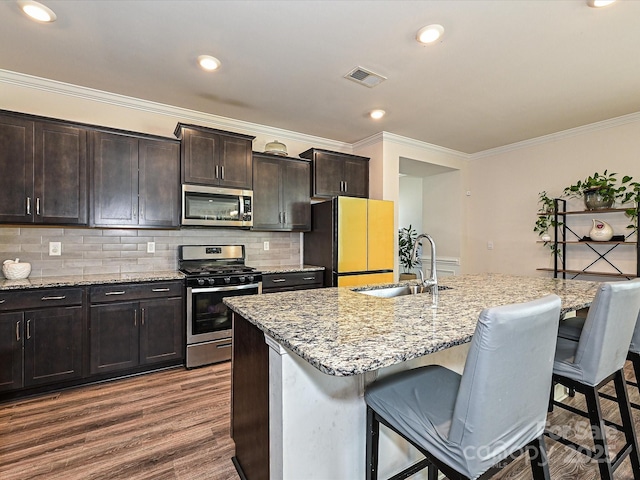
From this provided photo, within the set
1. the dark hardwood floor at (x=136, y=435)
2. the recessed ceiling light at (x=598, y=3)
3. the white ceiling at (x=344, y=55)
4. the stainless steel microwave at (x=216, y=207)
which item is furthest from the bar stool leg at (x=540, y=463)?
the stainless steel microwave at (x=216, y=207)

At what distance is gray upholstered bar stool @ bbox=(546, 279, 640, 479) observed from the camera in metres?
1.41

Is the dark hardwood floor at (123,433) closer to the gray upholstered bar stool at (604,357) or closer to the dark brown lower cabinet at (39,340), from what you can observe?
the dark brown lower cabinet at (39,340)

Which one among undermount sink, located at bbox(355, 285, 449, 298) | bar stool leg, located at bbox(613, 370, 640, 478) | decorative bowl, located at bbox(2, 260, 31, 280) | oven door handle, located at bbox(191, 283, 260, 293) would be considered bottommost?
bar stool leg, located at bbox(613, 370, 640, 478)

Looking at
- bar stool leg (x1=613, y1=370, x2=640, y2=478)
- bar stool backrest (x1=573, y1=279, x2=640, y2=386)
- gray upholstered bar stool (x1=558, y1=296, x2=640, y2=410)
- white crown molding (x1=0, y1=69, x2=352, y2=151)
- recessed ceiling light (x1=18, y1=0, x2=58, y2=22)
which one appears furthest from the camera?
white crown molding (x1=0, y1=69, x2=352, y2=151)

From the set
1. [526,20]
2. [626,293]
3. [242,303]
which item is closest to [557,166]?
[526,20]

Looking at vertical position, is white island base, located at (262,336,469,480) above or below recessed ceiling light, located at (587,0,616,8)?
below

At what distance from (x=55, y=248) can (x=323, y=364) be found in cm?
327

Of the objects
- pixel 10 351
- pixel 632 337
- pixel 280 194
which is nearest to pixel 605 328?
pixel 632 337

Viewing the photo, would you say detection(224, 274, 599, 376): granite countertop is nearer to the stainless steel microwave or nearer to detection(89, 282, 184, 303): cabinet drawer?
detection(89, 282, 184, 303): cabinet drawer

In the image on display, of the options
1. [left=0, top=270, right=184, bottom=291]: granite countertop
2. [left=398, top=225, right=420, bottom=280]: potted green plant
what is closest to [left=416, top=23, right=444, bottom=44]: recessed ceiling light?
[left=0, top=270, right=184, bottom=291]: granite countertop

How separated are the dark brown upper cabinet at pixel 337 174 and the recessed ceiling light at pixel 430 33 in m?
2.05

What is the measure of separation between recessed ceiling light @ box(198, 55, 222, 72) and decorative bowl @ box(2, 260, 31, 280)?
2269 mm

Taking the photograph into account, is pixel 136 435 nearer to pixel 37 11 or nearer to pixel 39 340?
pixel 39 340

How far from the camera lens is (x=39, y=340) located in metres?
2.58
